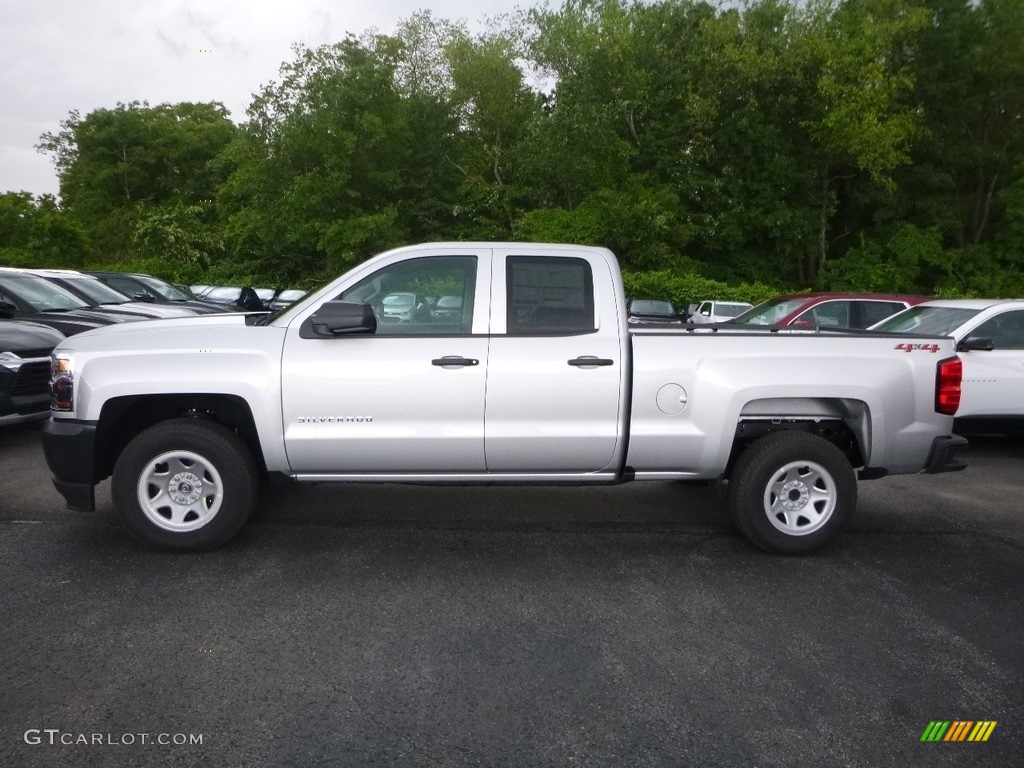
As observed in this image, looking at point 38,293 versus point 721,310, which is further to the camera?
point 721,310

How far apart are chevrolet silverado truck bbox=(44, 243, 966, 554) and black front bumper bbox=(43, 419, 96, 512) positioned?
1 centimetres

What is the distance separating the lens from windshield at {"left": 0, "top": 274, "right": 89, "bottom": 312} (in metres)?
11.2

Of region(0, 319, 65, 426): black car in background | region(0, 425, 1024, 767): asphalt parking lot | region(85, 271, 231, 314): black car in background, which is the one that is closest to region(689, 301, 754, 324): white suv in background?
region(85, 271, 231, 314): black car in background

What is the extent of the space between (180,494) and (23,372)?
386cm

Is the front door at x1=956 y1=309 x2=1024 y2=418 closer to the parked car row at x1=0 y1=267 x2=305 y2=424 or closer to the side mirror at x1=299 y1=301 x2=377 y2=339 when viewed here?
the side mirror at x1=299 y1=301 x2=377 y2=339

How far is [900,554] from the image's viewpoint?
566 cm

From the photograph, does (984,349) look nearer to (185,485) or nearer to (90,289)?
(185,485)

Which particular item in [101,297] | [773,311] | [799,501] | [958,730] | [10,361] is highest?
[101,297]

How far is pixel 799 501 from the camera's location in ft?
18.1

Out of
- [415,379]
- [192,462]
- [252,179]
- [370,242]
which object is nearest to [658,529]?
[415,379]

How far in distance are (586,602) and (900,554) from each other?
92.4 inches

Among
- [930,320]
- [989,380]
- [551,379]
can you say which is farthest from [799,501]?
[930,320]

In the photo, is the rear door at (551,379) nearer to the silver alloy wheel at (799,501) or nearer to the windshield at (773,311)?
the silver alloy wheel at (799,501)

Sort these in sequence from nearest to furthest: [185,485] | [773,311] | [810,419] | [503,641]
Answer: [503,641] → [185,485] → [810,419] → [773,311]
